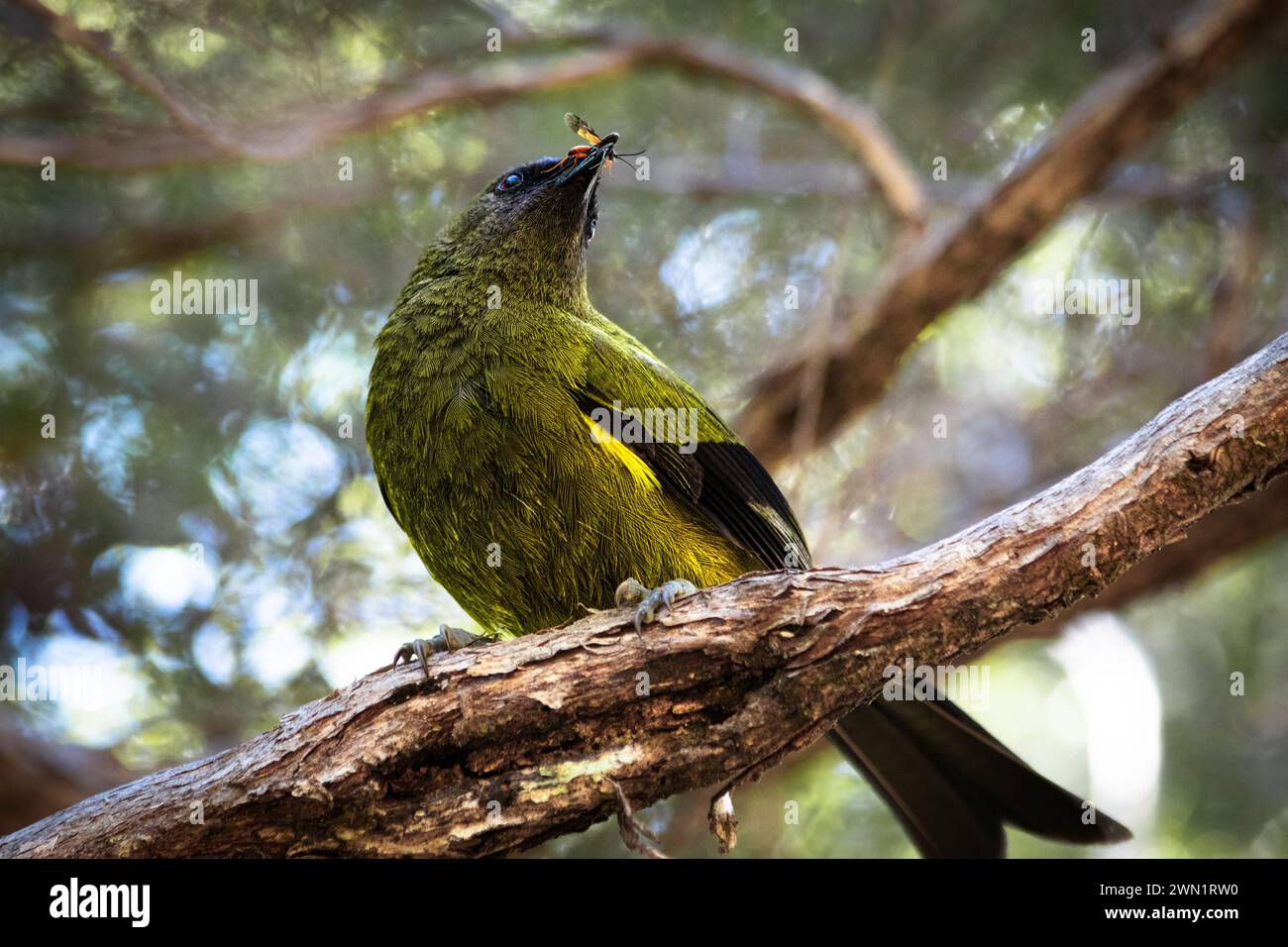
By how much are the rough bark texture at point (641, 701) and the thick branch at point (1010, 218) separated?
3.06m

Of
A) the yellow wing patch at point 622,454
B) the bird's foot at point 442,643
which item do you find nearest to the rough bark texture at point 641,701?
the bird's foot at point 442,643

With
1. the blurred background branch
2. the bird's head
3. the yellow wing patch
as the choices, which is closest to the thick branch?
the blurred background branch

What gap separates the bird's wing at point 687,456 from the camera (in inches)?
165

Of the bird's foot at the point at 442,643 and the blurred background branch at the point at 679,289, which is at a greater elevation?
the blurred background branch at the point at 679,289

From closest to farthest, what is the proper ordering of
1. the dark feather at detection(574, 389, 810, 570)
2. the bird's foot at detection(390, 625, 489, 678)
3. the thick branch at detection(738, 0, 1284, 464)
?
the bird's foot at detection(390, 625, 489, 678)
the dark feather at detection(574, 389, 810, 570)
the thick branch at detection(738, 0, 1284, 464)

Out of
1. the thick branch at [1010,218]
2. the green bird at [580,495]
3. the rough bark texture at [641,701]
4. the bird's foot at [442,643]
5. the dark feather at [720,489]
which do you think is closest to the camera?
the rough bark texture at [641,701]

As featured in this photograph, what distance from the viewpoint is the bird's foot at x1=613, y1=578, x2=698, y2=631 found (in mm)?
3518

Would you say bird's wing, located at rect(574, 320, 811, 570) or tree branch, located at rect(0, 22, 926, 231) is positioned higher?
tree branch, located at rect(0, 22, 926, 231)

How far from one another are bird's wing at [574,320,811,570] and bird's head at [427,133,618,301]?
0.53 m

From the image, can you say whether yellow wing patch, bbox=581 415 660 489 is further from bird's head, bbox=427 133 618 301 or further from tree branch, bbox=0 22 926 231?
tree branch, bbox=0 22 926 231

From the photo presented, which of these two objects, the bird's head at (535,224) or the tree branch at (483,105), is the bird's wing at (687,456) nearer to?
the bird's head at (535,224)

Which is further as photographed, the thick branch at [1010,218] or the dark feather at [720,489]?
the thick branch at [1010,218]
